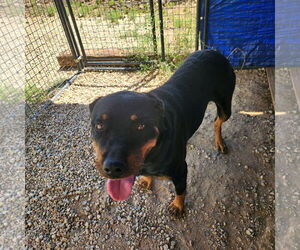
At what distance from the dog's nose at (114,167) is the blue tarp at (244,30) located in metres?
4.08

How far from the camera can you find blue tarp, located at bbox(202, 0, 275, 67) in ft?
15.1

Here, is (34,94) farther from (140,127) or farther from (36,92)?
(140,127)

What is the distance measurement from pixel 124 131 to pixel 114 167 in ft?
0.94

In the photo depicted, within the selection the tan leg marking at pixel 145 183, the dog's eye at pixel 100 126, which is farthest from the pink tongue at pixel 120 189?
the tan leg marking at pixel 145 183

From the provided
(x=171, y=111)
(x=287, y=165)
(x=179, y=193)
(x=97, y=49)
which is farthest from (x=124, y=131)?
(x=97, y=49)

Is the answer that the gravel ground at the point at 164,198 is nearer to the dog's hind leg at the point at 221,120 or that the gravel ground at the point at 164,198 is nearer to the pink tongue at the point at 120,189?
the dog's hind leg at the point at 221,120

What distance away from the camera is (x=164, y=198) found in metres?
3.19

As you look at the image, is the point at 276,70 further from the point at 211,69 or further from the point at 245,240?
the point at 245,240

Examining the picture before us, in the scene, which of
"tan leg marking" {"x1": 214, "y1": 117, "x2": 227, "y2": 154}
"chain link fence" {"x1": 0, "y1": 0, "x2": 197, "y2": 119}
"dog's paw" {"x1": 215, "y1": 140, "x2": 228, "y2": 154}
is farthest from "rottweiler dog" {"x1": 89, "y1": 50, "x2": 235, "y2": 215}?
"chain link fence" {"x1": 0, "y1": 0, "x2": 197, "y2": 119}

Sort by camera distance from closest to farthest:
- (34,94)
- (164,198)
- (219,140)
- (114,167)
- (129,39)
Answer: (114,167) < (164,198) < (219,140) < (34,94) < (129,39)

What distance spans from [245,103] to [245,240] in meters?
2.46

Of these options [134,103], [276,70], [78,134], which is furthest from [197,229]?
[276,70]

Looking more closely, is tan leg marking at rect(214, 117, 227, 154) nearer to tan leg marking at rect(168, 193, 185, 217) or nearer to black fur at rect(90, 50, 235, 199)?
black fur at rect(90, 50, 235, 199)

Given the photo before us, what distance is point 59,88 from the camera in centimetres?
557
